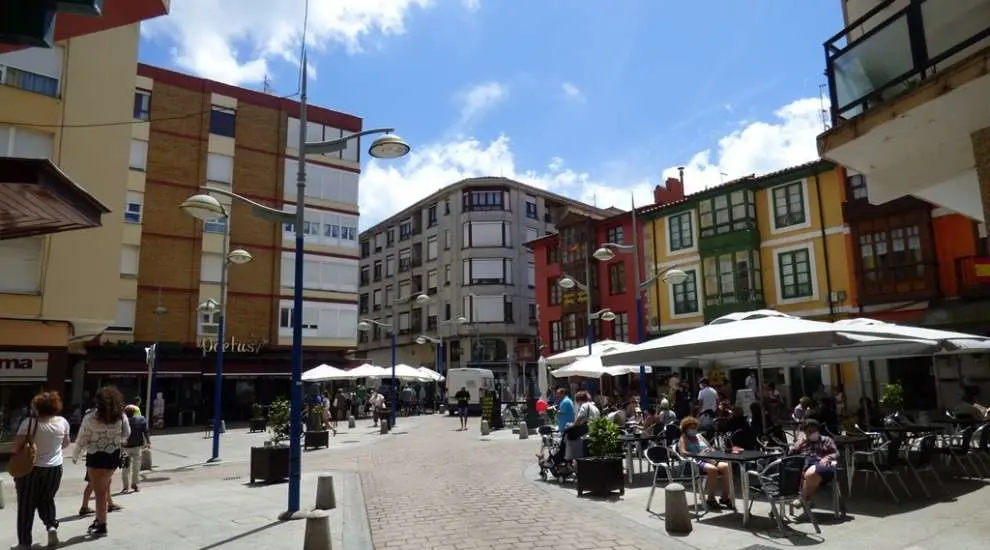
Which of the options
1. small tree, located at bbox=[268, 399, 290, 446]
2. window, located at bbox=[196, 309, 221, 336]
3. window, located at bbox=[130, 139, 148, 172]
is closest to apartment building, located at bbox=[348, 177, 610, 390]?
window, located at bbox=[196, 309, 221, 336]

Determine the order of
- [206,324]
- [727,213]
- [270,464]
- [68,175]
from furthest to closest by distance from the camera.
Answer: [206,324]
[727,213]
[68,175]
[270,464]

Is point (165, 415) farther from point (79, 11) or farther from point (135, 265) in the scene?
point (79, 11)

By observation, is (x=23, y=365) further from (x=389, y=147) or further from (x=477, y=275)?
(x=477, y=275)

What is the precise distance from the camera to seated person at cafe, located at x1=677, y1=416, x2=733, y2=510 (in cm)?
844

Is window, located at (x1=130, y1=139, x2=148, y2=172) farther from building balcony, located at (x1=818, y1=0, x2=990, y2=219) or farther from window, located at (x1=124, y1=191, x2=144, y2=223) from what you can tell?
building balcony, located at (x1=818, y1=0, x2=990, y2=219)

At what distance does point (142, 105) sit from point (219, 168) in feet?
14.3

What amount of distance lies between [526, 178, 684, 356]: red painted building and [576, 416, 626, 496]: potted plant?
83.2ft

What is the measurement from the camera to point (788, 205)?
1136 inches

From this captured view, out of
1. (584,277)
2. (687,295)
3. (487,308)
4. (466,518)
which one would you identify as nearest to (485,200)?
(487,308)

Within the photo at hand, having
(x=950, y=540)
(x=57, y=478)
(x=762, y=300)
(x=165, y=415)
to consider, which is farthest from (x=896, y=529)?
(x=165, y=415)

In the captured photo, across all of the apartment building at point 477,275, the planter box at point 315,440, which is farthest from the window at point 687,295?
the planter box at point 315,440

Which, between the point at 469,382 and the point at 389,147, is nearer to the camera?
the point at 389,147

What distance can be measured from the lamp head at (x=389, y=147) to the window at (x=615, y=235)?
29.5 metres

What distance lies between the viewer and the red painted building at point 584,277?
37375 millimetres
